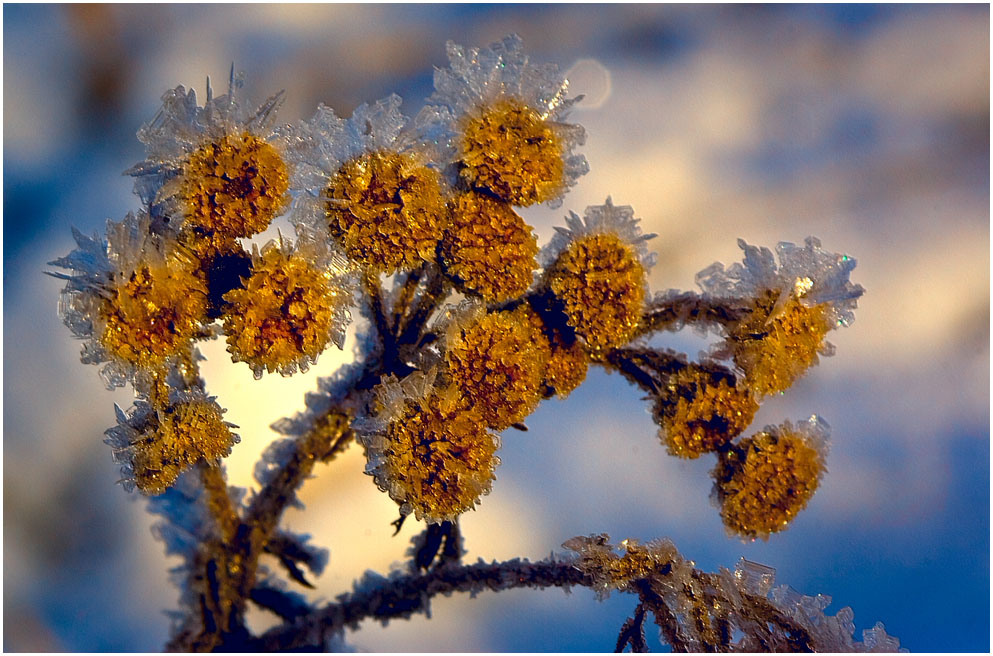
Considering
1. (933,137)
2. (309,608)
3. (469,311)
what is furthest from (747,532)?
(933,137)

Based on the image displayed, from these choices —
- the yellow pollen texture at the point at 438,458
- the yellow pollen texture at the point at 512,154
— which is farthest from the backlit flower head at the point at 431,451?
the yellow pollen texture at the point at 512,154

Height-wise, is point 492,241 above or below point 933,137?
below

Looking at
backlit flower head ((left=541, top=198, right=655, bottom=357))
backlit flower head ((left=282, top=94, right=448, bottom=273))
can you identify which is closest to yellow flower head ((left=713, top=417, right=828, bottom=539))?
backlit flower head ((left=541, top=198, right=655, bottom=357))

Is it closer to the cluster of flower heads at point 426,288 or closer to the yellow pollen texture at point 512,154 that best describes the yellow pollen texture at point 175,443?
the cluster of flower heads at point 426,288

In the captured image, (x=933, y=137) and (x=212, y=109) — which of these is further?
(x=933, y=137)

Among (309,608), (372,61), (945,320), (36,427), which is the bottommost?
(309,608)

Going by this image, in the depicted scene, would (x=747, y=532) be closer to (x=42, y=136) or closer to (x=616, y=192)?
(x=616, y=192)

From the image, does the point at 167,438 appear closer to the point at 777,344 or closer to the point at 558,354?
the point at 558,354
